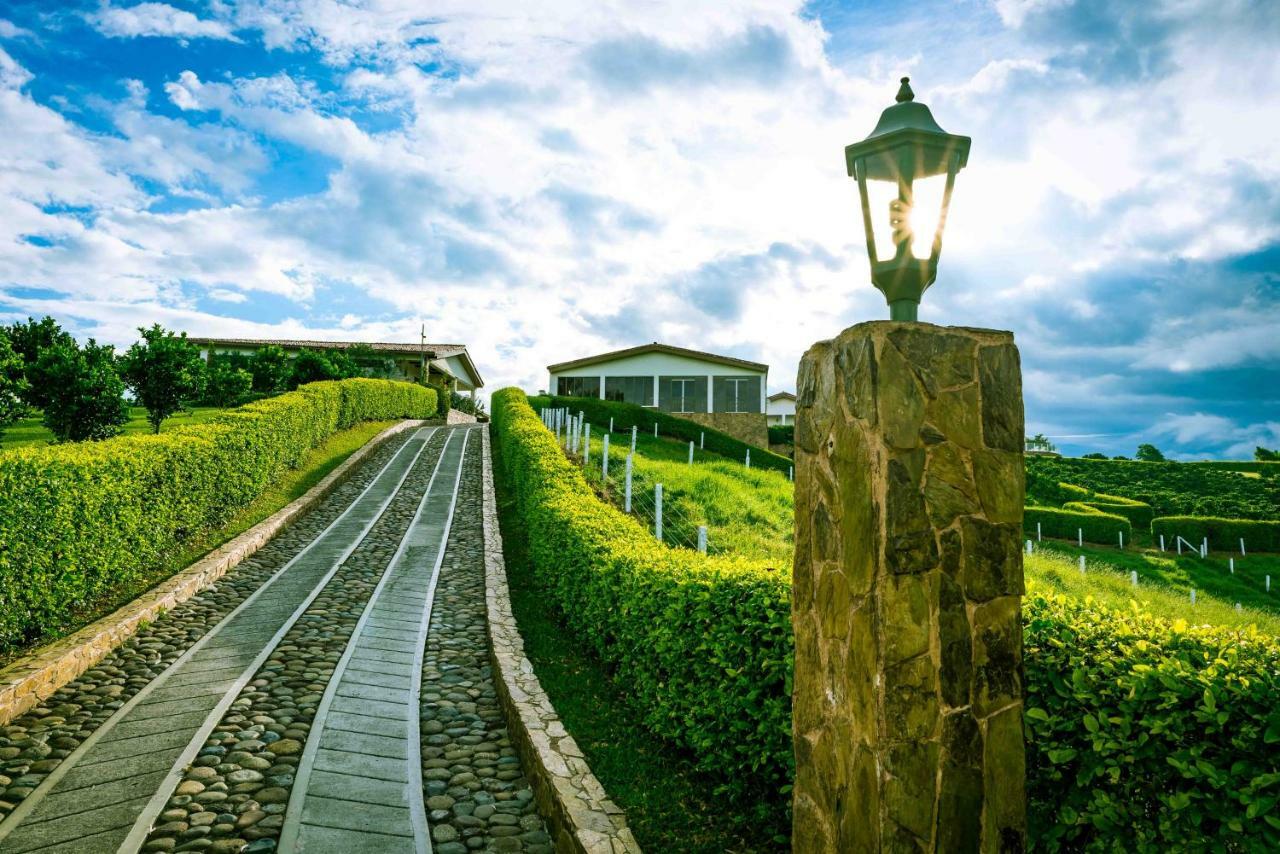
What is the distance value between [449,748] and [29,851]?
2.69 metres

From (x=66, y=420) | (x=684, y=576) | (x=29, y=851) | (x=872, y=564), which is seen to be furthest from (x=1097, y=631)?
(x=66, y=420)

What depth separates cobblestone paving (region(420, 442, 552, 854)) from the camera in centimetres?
480

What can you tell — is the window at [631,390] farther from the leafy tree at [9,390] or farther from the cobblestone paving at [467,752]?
the cobblestone paving at [467,752]

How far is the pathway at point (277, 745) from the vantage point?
466cm

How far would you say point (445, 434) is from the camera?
1329 inches

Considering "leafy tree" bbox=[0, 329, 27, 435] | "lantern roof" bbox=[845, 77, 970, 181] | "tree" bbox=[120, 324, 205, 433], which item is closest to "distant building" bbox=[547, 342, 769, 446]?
"tree" bbox=[120, 324, 205, 433]

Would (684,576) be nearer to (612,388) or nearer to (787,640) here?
(787,640)

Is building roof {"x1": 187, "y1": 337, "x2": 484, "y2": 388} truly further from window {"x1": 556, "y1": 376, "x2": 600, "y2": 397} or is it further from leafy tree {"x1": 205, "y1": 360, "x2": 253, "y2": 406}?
leafy tree {"x1": 205, "y1": 360, "x2": 253, "y2": 406}

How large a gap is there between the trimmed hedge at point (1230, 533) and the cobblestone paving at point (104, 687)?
135 ft

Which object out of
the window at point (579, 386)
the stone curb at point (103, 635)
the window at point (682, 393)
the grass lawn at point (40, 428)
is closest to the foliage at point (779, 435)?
the window at point (682, 393)

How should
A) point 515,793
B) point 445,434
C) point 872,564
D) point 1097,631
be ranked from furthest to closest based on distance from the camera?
point 445,434 → point 515,793 → point 1097,631 → point 872,564

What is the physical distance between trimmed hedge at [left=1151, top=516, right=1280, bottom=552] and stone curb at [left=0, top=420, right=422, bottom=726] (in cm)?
4097

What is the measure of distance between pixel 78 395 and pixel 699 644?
61.5 ft

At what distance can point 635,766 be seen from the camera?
5523 millimetres
